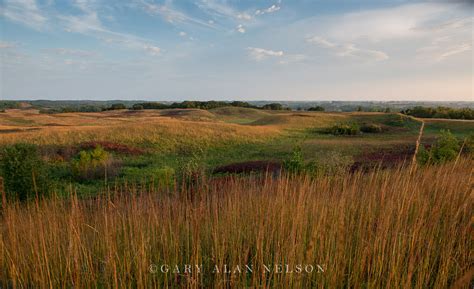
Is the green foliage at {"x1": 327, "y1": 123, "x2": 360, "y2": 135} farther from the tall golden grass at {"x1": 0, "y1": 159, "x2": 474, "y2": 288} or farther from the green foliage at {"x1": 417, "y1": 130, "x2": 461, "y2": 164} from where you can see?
the tall golden grass at {"x1": 0, "y1": 159, "x2": 474, "y2": 288}

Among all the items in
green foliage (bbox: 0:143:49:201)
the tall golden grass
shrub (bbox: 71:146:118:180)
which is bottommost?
shrub (bbox: 71:146:118:180)

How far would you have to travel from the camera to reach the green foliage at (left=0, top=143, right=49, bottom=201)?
1073 centimetres

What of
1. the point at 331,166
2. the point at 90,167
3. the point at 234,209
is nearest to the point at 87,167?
the point at 90,167

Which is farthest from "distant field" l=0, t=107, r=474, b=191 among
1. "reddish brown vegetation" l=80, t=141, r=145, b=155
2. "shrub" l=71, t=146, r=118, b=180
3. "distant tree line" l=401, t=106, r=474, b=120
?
"distant tree line" l=401, t=106, r=474, b=120

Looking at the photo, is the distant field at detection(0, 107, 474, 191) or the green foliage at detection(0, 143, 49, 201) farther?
the distant field at detection(0, 107, 474, 191)

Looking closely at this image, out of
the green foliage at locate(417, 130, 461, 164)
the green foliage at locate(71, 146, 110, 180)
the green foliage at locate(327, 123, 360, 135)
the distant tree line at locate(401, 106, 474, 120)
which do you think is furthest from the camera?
the distant tree line at locate(401, 106, 474, 120)

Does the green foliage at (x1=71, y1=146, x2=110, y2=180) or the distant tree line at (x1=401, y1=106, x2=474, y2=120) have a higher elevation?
the distant tree line at (x1=401, y1=106, x2=474, y2=120)

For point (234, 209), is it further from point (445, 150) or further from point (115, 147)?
point (115, 147)

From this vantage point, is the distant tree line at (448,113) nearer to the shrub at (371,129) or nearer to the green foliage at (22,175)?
the shrub at (371,129)

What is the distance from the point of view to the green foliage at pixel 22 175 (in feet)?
35.2

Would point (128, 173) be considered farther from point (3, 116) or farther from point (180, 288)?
point (3, 116)

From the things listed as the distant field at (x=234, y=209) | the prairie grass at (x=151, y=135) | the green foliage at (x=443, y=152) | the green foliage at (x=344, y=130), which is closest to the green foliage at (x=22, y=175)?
the distant field at (x=234, y=209)

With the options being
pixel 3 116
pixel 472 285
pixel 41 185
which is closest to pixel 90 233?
pixel 472 285

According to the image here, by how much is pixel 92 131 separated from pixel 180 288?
34602 millimetres
